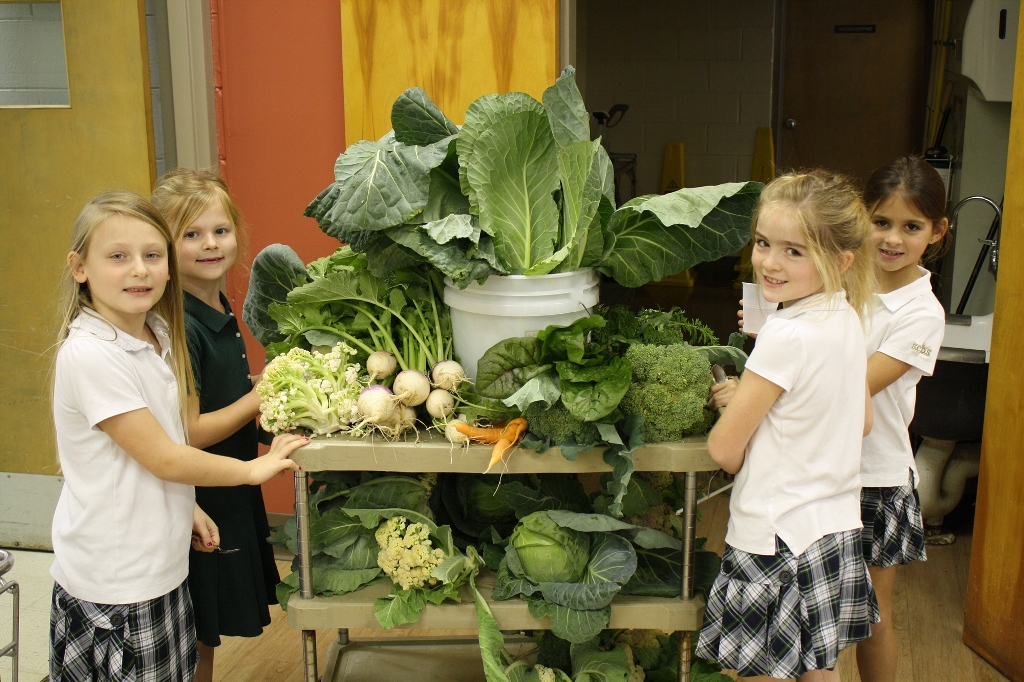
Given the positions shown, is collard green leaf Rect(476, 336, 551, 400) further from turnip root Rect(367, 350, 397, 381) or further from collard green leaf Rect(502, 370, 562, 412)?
turnip root Rect(367, 350, 397, 381)

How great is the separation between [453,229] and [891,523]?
114cm

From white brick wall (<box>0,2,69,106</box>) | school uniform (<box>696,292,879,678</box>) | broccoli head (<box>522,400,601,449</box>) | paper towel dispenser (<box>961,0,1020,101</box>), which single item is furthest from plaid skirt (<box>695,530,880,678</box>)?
white brick wall (<box>0,2,69,106</box>)

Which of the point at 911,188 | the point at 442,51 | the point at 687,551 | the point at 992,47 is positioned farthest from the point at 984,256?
the point at 687,551

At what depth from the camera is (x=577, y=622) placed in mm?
1597

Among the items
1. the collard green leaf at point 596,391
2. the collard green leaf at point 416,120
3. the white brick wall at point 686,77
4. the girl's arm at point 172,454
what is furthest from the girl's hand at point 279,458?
the white brick wall at point 686,77

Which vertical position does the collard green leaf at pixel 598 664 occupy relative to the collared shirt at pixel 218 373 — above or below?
below

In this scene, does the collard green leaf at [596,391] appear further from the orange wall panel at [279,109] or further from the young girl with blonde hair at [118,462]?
the orange wall panel at [279,109]

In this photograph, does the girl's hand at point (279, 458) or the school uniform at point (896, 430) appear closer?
the girl's hand at point (279, 458)

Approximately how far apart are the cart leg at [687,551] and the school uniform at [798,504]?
0.22ft

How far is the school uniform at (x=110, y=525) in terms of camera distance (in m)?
1.56

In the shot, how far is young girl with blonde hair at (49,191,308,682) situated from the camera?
61.6 inches

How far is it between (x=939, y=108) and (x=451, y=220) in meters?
4.29

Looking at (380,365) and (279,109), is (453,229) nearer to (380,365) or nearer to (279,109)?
(380,365)

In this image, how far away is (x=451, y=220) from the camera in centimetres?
158
